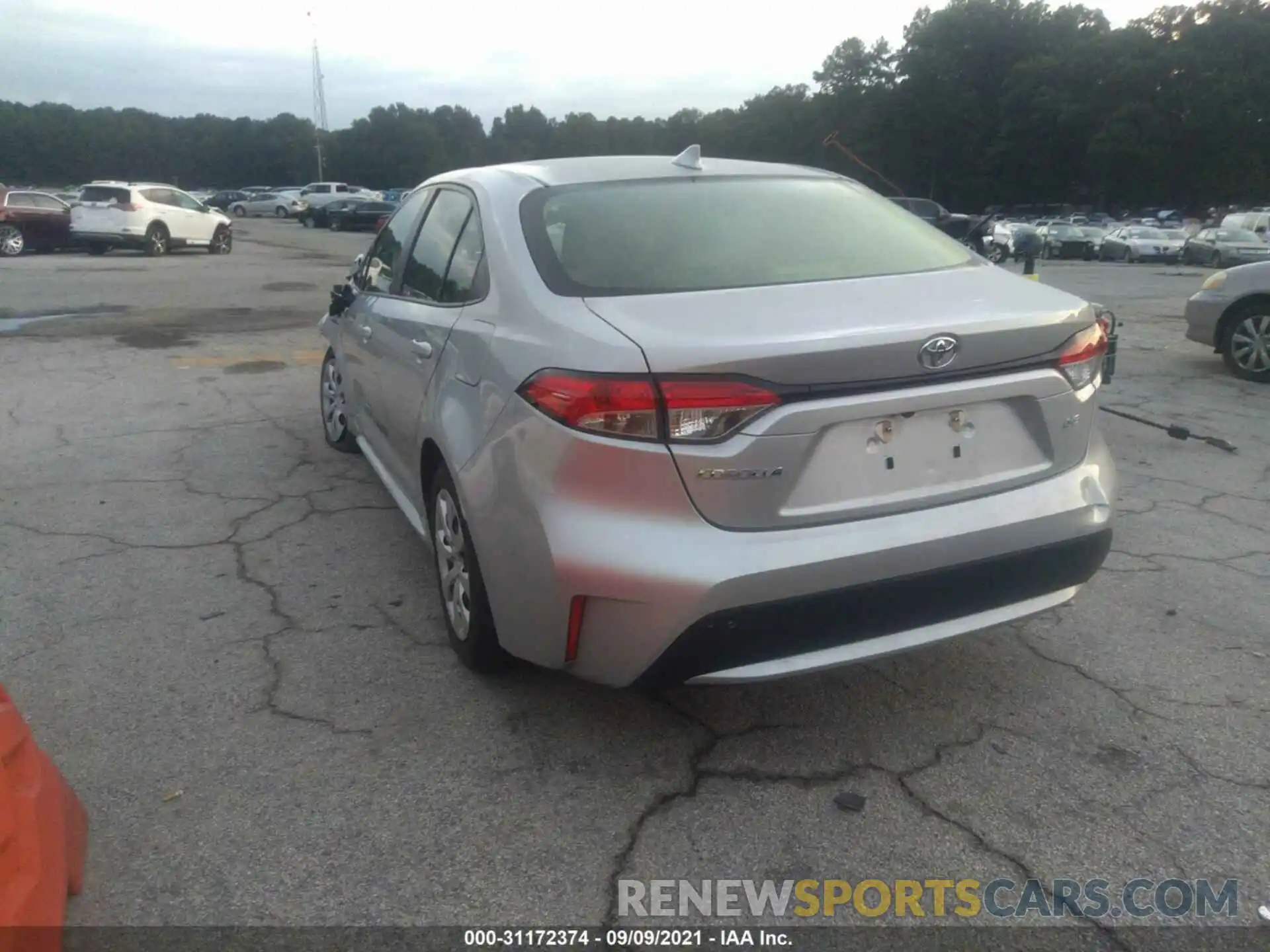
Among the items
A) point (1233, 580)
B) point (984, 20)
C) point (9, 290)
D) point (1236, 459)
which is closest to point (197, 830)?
point (1233, 580)

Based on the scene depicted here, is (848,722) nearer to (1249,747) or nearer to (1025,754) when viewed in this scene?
(1025,754)

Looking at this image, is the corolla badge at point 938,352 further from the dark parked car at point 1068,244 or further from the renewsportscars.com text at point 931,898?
the dark parked car at point 1068,244

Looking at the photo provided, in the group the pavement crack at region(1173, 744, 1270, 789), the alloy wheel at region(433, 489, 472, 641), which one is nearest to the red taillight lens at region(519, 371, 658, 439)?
the alloy wheel at region(433, 489, 472, 641)

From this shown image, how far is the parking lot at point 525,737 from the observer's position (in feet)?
8.43

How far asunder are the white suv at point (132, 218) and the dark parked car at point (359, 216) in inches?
560

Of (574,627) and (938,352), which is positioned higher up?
(938,352)

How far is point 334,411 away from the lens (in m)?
6.18

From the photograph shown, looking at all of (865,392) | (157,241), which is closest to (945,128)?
(157,241)

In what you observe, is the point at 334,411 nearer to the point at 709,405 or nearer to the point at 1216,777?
the point at 709,405

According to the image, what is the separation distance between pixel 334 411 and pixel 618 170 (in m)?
2.96

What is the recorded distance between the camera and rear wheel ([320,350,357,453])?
604 centimetres

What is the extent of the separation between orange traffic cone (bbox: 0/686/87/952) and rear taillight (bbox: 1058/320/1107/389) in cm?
276

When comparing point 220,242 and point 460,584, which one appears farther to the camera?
point 220,242

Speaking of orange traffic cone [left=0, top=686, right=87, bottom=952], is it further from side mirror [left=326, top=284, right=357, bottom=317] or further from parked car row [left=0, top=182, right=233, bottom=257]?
parked car row [left=0, top=182, right=233, bottom=257]
